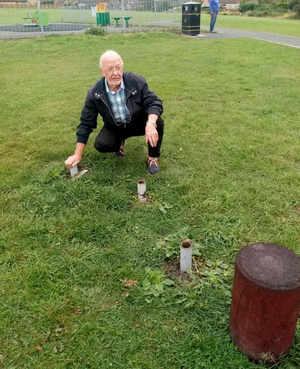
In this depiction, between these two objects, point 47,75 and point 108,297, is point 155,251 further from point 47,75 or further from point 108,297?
point 47,75

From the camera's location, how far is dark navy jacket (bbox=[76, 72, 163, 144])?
3611mm

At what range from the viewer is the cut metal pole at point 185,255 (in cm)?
250

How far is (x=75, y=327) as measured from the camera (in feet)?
7.40

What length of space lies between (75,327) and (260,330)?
43.9 inches

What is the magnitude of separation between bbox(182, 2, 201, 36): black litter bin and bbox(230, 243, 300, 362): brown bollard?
16220 mm

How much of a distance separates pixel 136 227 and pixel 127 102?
4.36 feet

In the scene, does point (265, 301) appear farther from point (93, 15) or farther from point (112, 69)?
point (93, 15)

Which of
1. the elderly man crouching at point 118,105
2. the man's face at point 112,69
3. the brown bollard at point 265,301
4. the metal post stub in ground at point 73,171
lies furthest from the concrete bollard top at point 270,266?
the metal post stub in ground at point 73,171

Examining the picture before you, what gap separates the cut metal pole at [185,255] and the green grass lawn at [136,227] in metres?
0.10

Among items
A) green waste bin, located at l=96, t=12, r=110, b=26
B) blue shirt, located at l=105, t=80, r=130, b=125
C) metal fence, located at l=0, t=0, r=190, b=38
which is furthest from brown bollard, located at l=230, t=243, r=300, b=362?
green waste bin, located at l=96, t=12, r=110, b=26

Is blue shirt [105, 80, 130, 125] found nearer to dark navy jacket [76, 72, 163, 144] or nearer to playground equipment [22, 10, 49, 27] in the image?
dark navy jacket [76, 72, 163, 144]

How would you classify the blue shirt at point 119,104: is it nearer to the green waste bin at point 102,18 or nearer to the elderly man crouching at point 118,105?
the elderly man crouching at point 118,105

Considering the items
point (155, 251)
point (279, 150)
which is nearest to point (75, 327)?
point (155, 251)

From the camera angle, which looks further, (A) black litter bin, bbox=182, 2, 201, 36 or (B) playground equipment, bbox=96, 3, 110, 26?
(B) playground equipment, bbox=96, 3, 110, 26
